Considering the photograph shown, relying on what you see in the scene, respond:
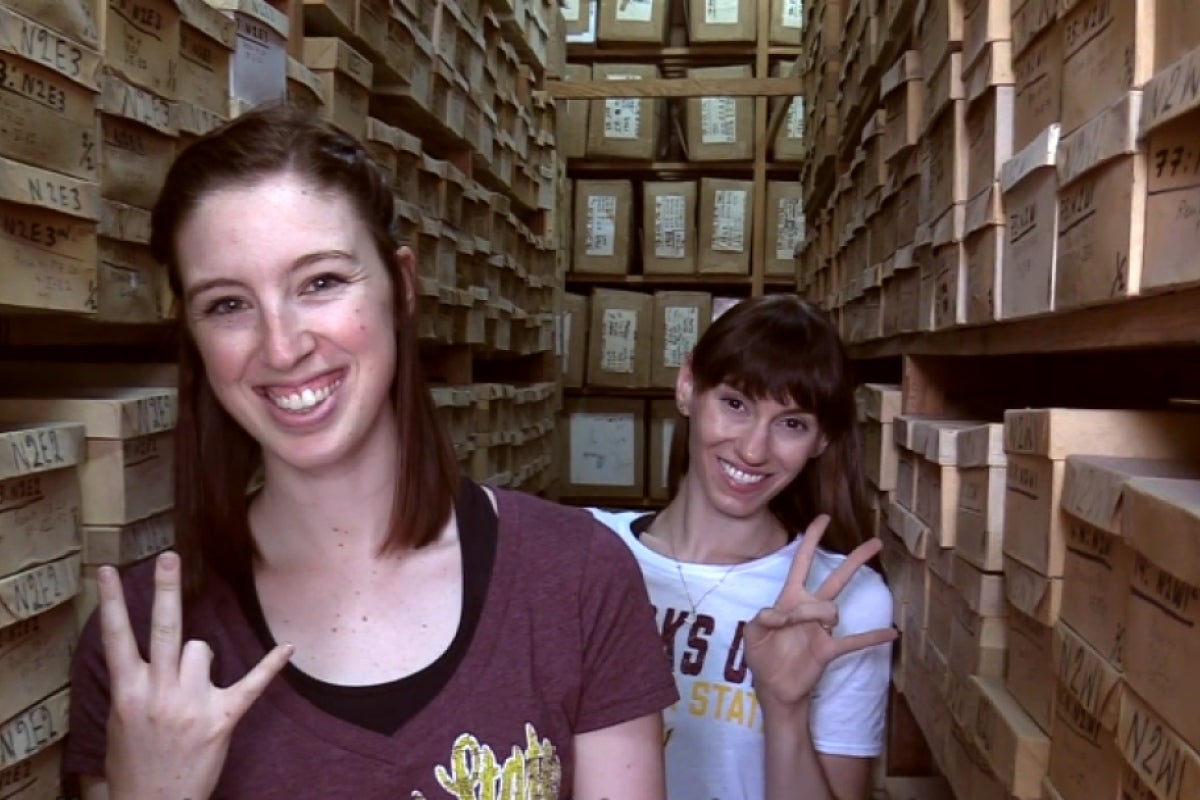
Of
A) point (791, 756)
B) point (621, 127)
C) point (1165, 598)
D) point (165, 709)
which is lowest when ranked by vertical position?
point (791, 756)

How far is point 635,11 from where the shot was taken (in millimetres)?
5434

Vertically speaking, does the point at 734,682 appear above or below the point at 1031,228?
below

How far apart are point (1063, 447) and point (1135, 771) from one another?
0.36 metres

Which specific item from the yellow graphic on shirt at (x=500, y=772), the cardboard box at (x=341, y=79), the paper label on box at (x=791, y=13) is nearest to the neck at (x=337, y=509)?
the yellow graphic on shirt at (x=500, y=772)

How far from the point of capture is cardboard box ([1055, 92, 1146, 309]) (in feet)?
2.93

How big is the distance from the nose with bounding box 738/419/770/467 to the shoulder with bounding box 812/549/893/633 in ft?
0.63

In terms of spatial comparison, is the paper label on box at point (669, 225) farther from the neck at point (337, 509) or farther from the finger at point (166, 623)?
the finger at point (166, 623)

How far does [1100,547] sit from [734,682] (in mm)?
671

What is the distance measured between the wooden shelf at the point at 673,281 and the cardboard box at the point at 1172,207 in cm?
451

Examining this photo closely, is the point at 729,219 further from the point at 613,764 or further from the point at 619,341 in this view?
the point at 613,764

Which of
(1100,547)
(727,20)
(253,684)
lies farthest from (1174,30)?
(727,20)

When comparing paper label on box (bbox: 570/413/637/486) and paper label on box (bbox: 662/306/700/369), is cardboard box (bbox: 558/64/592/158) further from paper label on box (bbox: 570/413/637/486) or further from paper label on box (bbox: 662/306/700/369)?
paper label on box (bbox: 570/413/637/486)

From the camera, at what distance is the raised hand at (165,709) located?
2.83ft

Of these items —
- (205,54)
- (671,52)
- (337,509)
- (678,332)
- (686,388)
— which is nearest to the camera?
(337,509)
